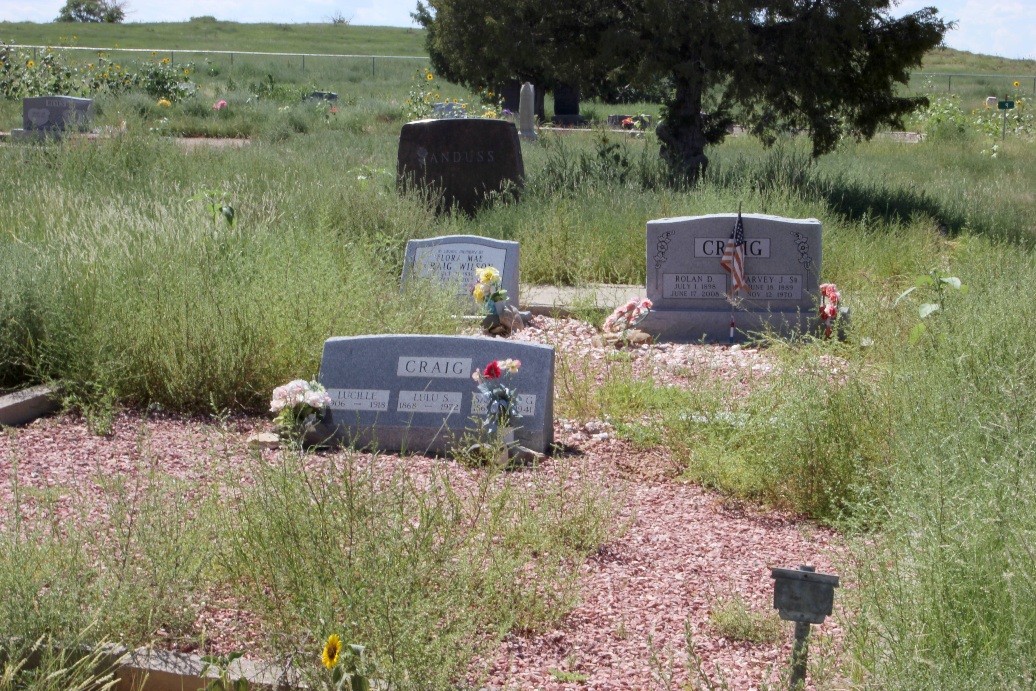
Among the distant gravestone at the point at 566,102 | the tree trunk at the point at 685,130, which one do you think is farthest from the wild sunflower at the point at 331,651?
the distant gravestone at the point at 566,102

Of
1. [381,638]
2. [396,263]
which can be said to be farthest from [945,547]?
[396,263]

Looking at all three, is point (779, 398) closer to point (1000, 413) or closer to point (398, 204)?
point (1000, 413)

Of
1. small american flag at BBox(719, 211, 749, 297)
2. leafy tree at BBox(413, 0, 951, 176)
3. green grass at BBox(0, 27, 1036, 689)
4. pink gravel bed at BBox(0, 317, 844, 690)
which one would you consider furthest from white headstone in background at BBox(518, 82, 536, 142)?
pink gravel bed at BBox(0, 317, 844, 690)

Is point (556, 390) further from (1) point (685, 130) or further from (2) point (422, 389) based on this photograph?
(1) point (685, 130)

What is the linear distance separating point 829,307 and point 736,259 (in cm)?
85

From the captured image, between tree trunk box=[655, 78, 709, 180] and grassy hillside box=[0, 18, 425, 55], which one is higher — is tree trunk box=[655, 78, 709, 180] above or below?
below

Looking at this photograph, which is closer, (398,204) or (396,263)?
(396,263)

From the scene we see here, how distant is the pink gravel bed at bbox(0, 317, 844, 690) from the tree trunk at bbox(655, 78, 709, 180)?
8.67 m

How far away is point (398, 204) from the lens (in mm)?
9719

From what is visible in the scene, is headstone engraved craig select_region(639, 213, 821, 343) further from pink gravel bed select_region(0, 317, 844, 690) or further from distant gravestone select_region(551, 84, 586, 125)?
distant gravestone select_region(551, 84, 586, 125)

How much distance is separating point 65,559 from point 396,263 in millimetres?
5899

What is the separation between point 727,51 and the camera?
41.7ft

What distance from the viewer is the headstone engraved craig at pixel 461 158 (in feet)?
36.8

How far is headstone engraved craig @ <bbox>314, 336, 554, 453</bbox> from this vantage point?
4.87 metres
